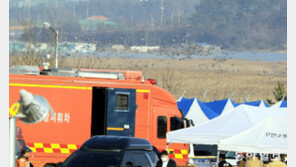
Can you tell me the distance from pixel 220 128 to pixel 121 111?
13.3 feet

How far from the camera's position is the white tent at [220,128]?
66.2ft

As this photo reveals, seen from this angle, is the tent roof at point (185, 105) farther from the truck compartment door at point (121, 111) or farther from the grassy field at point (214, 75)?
the grassy field at point (214, 75)

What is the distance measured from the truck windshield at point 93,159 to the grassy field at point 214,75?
258 feet

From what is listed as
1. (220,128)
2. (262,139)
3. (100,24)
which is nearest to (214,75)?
(100,24)

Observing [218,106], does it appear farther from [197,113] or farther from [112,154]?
[112,154]

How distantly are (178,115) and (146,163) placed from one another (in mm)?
10253

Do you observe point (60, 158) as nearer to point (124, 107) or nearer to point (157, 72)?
point (124, 107)

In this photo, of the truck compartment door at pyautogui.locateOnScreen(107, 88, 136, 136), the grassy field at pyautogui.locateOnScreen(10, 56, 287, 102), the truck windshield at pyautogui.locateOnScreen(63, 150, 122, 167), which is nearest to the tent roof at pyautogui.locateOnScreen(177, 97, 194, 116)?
the truck compartment door at pyautogui.locateOnScreen(107, 88, 136, 136)

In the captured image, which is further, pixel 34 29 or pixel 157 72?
pixel 157 72

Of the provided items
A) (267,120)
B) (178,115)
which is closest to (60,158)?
(178,115)

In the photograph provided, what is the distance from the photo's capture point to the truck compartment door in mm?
23328

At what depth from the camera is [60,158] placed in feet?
74.8

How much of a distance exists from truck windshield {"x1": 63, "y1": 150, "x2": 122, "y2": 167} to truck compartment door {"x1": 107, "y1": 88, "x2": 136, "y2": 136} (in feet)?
29.3

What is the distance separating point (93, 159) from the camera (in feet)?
46.1
